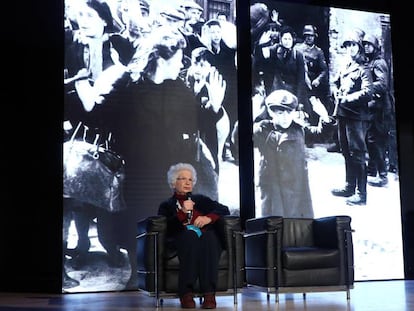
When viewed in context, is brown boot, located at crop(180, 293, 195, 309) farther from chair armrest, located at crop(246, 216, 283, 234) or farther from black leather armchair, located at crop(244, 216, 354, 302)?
chair armrest, located at crop(246, 216, 283, 234)

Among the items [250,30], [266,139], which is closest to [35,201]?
[266,139]

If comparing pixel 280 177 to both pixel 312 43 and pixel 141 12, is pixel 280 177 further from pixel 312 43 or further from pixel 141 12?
pixel 141 12

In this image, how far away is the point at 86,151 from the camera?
6258 millimetres

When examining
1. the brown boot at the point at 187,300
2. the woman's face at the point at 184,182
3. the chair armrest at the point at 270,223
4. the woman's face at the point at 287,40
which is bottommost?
the brown boot at the point at 187,300

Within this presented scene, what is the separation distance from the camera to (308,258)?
4.77m

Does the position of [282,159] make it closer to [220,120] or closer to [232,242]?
[220,120]

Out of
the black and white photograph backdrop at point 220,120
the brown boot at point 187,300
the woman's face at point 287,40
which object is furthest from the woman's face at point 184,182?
the woman's face at point 287,40

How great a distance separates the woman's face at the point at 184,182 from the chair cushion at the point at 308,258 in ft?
3.02

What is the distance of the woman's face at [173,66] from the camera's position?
6641mm

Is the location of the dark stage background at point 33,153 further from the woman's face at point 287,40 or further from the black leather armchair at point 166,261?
the black leather armchair at point 166,261

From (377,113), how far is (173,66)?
2.59 meters

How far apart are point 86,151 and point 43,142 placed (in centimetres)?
47

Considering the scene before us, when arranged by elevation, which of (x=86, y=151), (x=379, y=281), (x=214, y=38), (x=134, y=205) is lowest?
(x=379, y=281)

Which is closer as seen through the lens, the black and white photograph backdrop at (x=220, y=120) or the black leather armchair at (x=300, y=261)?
the black leather armchair at (x=300, y=261)
